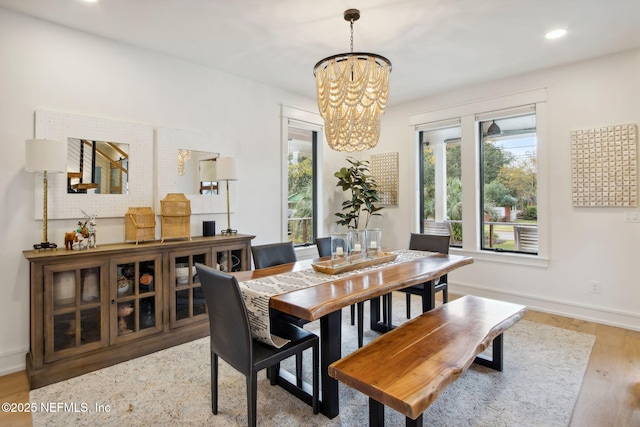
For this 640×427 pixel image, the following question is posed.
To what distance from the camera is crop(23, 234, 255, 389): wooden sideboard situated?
232 centimetres

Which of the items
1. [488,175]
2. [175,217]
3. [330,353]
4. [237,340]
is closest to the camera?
[237,340]

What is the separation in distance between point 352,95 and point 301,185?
2660 mm

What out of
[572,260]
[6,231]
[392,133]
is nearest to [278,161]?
[392,133]

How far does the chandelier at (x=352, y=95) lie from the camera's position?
2270 mm

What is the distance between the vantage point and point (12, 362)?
2525 millimetres

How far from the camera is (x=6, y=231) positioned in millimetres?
2510

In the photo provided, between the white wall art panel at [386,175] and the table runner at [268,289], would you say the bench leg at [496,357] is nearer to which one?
the table runner at [268,289]

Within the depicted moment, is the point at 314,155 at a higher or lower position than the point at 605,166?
higher

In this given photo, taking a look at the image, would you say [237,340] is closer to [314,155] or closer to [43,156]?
[43,156]

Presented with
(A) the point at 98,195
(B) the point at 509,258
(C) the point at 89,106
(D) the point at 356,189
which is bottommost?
(B) the point at 509,258

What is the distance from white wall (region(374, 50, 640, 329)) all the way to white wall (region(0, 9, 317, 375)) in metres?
2.81

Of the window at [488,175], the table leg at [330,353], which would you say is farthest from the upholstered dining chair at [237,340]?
the window at [488,175]

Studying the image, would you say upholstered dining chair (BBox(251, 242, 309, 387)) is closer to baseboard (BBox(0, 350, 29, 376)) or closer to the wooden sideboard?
the wooden sideboard

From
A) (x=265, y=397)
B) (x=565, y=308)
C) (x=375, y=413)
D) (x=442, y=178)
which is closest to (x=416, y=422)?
(x=375, y=413)
